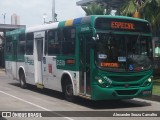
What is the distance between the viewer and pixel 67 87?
1444 cm

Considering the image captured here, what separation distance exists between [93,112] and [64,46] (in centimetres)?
343

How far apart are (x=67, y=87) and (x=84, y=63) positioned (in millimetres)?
1755

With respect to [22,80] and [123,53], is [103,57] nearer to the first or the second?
[123,53]

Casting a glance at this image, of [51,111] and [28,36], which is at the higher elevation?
[28,36]

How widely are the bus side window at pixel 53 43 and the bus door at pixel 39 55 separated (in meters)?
0.79

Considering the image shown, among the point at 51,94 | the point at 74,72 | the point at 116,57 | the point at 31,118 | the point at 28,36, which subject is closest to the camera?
the point at 31,118

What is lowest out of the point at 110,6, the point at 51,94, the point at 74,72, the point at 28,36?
the point at 51,94

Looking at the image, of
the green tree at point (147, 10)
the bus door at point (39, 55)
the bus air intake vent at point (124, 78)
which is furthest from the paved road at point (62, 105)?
the green tree at point (147, 10)

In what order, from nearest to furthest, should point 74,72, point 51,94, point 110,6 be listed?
point 74,72 < point 51,94 < point 110,6

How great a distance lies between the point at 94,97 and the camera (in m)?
12.4

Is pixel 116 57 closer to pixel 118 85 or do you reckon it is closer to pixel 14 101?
pixel 118 85

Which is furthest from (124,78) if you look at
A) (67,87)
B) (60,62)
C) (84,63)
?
(60,62)

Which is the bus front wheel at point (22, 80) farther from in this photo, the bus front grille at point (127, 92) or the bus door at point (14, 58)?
the bus front grille at point (127, 92)

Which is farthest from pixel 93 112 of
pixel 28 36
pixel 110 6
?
pixel 110 6
